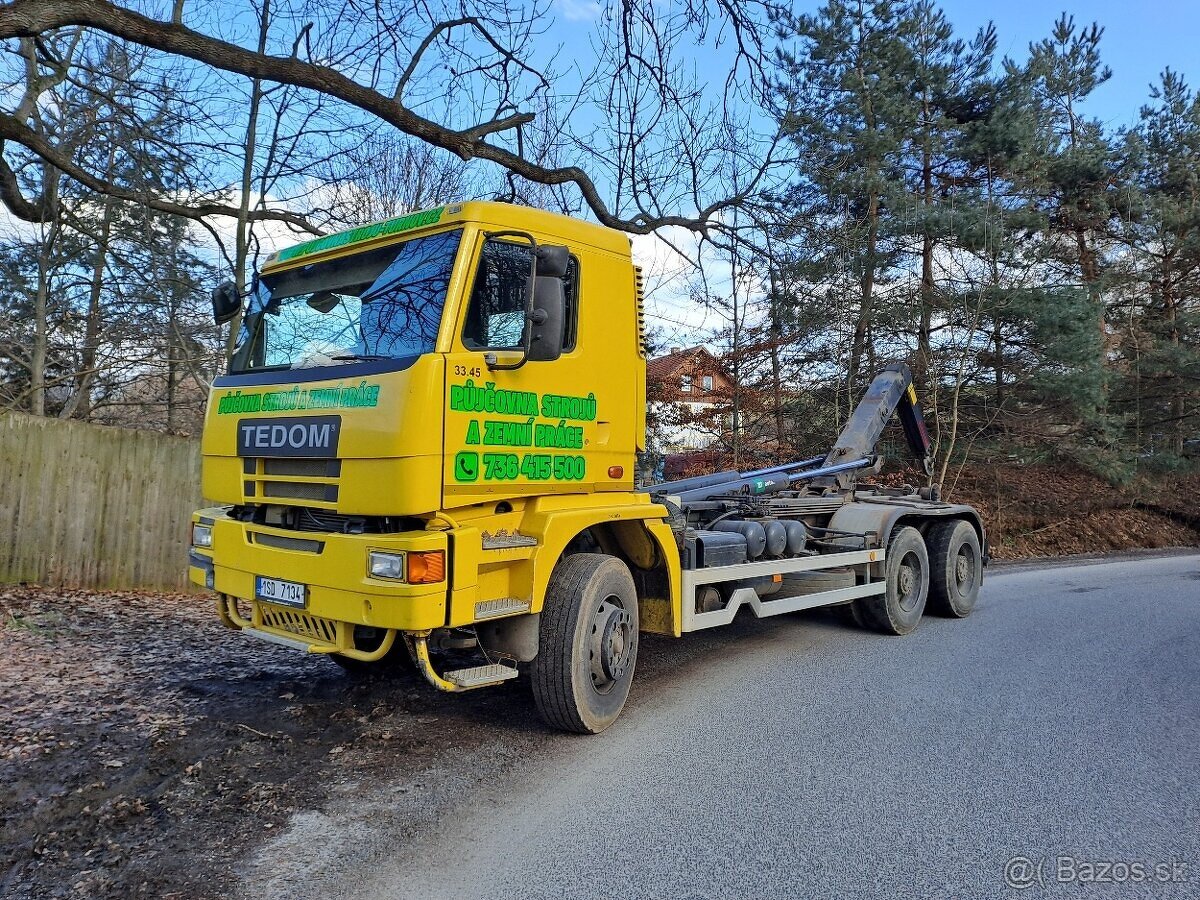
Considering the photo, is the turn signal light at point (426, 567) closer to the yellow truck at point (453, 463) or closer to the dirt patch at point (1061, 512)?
the yellow truck at point (453, 463)

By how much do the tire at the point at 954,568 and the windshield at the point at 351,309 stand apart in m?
6.50

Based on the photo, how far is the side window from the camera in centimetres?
436

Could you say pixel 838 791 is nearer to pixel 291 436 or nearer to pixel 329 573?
pixel 329 573

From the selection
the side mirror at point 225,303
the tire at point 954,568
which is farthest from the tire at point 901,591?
the side mirror at point 225,303

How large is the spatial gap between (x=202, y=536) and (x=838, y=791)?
4.08 m

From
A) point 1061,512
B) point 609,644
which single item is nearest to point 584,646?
point 609,644

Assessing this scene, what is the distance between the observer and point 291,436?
4.40 m

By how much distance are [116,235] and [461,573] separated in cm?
945

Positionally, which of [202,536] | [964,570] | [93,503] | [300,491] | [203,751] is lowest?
[203,751]

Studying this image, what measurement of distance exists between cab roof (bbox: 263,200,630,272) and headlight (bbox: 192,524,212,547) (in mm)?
1772

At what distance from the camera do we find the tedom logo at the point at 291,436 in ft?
13.8

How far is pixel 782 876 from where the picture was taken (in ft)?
10.2

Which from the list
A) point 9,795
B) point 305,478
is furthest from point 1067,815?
point 9,795

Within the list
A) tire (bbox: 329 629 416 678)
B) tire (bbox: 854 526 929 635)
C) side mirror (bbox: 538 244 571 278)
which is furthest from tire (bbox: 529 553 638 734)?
tire (bbox: 854 526 929 635)
